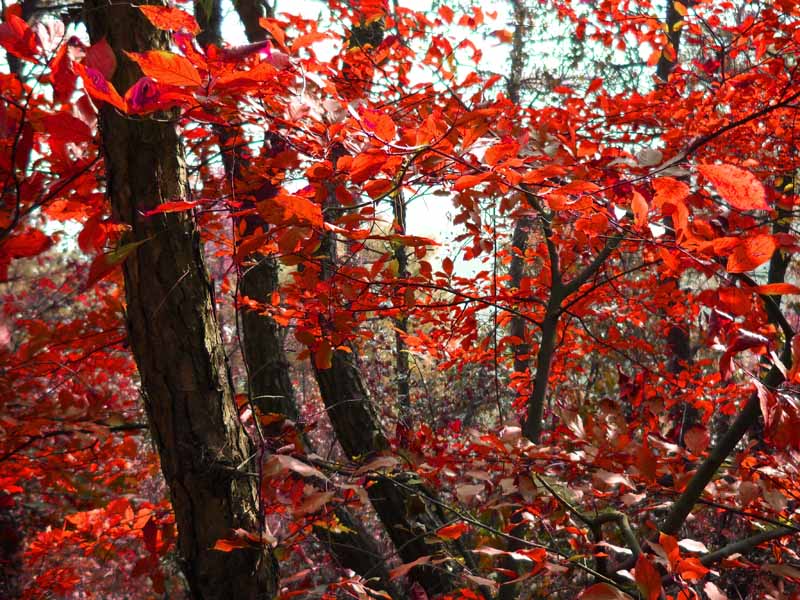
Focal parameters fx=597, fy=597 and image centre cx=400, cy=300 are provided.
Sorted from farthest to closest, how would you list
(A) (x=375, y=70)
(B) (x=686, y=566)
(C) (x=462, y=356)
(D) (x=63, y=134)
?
(C) (x=462, y=356) → (A) (x=375, y=70) → (B) (x=686, y=566) → (D) (x=63, y=134)

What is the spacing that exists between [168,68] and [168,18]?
243 mm

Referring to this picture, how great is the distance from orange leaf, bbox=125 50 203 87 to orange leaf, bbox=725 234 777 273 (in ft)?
2.40

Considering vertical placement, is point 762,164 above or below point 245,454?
above

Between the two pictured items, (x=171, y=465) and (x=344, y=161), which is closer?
(x=344, y=161)

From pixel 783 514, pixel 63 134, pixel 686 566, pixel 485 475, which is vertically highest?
pixel 63 134

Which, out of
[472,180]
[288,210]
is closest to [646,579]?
[472,180]

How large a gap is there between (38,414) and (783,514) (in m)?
2.10

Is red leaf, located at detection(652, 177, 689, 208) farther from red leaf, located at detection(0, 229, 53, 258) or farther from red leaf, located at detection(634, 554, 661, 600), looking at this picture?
red leaf, located at detection(0, 229, 53, 258)

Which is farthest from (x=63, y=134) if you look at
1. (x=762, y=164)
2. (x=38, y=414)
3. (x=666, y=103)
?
(x=762, y=164)

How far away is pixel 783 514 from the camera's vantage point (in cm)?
167

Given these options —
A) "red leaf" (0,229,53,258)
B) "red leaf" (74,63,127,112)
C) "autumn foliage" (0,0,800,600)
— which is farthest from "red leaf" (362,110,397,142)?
"red leaf" (0,229,53,258)

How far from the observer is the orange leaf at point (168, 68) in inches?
26.6

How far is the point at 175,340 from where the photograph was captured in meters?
1.28

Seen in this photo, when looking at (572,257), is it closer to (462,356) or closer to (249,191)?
(462,356)
